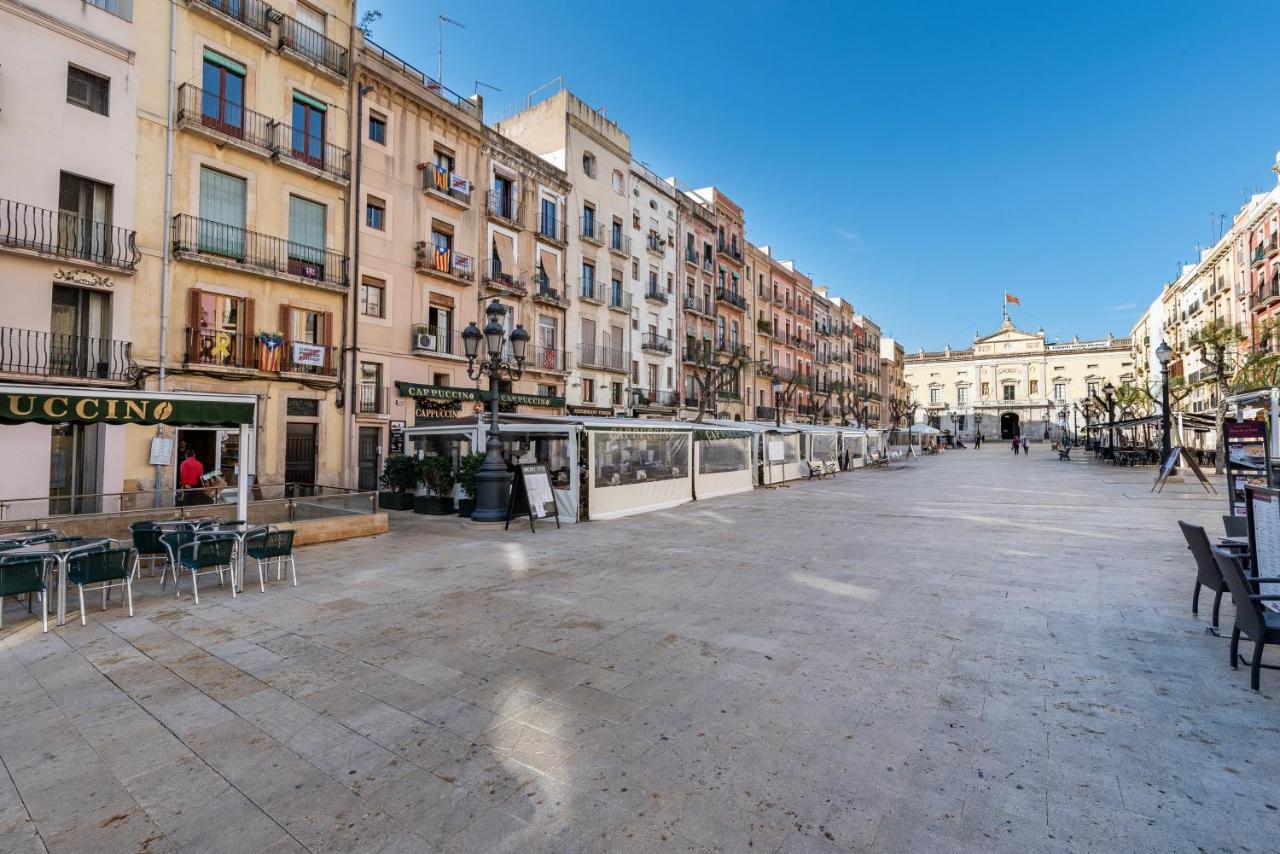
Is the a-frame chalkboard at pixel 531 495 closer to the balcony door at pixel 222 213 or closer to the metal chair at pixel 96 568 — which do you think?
the metal chair at pixel 96 568

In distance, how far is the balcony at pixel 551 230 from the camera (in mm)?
24562

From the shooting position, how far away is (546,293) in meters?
24.6

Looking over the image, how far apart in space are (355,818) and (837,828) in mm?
2139

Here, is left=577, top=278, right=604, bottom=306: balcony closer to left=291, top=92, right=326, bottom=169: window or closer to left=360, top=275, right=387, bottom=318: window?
left=360, top=275, right=387, bottom=318: window

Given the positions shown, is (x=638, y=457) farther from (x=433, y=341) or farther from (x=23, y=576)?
(x=23, y=576)

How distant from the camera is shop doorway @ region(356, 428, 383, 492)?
18.5 m

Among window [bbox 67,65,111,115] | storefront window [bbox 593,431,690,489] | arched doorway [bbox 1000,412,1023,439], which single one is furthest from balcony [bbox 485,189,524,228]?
arched doorway [bbox 1000,412,1023,439]

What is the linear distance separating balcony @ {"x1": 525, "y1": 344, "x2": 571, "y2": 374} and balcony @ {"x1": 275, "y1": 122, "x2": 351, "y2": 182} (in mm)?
8759

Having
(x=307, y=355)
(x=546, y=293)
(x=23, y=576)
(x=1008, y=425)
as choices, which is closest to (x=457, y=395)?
(x=307, y=355)

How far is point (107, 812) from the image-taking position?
9.06 ft

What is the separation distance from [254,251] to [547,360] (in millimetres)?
10976

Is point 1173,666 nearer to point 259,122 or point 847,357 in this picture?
point 259,122

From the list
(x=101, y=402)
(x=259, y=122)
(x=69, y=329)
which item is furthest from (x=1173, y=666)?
(x=259, y=122)

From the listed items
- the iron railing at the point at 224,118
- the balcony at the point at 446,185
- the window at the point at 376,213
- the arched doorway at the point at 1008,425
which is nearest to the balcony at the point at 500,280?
the balcony at the point at 446,185
